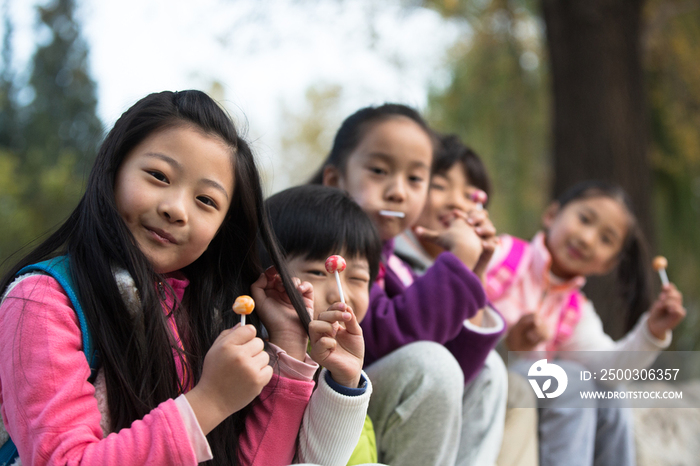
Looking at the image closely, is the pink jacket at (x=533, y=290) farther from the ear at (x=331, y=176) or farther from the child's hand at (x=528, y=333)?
the ear at (x=331, y=176)

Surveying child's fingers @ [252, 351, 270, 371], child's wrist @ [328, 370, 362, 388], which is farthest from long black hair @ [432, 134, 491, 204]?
child's fingers @ [252, 351, 270, 371]

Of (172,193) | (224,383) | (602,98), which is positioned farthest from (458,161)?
(602,98)

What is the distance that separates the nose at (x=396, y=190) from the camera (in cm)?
149

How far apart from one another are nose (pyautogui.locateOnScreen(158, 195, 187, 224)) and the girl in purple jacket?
21.8 inches

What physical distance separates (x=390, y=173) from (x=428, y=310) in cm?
43

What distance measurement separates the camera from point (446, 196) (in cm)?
195

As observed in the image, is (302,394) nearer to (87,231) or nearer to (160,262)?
(160,262)

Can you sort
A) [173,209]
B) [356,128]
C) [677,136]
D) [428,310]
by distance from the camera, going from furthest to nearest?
[677,136] < [356,128] < [428,310] < [173,209]

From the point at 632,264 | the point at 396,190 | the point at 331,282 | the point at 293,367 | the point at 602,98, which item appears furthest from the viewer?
the point at 602,98

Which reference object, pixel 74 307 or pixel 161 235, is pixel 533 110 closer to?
pixel 161 235

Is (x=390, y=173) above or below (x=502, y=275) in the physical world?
above

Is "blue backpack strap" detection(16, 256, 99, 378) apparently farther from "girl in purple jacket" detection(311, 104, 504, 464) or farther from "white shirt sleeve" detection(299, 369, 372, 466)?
"girl in purple jacket" detection(311, 104, 504, 464)

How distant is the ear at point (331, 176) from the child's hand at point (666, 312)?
1121 millimetres

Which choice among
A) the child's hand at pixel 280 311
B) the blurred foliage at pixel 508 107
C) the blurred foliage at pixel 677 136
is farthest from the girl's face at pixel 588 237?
the blurred foliage at pixel 508 107
